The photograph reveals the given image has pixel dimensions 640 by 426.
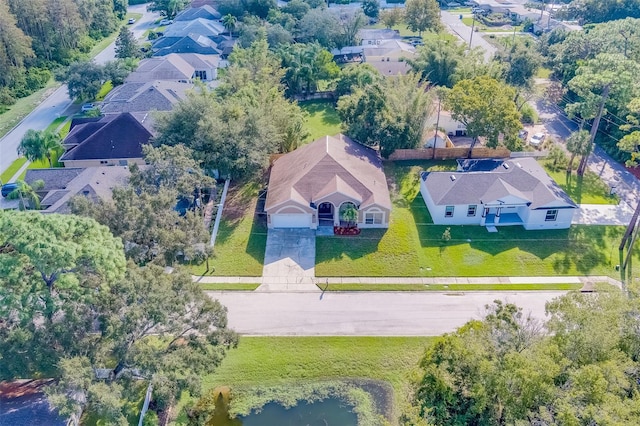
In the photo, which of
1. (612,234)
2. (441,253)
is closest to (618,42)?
(612,234)

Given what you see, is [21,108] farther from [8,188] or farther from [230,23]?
[230,23]

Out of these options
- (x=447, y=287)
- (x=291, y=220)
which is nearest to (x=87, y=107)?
(x=291, y=220)

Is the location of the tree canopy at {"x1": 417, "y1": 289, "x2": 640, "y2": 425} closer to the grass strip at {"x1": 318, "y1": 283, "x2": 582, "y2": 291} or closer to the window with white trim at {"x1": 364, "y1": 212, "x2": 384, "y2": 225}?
the grass strip at {"x1": 318, "y1": 283, "x2": 582, "y2": 291}

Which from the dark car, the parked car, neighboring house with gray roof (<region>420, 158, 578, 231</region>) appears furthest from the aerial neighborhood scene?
the parked car

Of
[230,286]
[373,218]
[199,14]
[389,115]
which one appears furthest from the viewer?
[199,14]

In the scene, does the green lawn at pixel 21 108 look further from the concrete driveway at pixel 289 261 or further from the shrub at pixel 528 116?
the shrub at pixel 528 116

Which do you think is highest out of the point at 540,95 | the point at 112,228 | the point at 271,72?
the point at 112,228

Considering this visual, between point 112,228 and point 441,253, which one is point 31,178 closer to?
point 112,228
